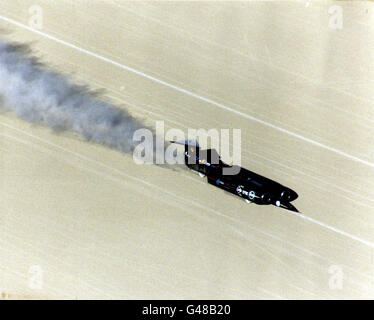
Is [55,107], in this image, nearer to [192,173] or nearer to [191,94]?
[191,94]

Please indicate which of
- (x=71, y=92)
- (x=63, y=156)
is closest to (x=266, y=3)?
(x=71, y=92)

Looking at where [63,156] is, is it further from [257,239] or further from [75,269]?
[257,239]

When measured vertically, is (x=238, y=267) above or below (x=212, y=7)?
below

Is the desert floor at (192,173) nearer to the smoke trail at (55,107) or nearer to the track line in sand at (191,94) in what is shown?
the track line in sand at (191,94)

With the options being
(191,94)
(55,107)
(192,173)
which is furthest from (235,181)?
(55,107)
